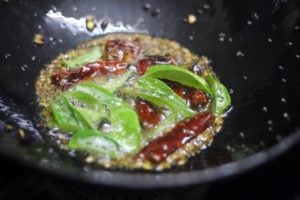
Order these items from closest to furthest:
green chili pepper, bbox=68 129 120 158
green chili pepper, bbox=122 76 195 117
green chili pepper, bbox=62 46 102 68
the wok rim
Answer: the wok rim
green chili pepper, bbox=68 129 120 158
green chili pepper, bbox=122 76 195 117
green chili pepper, bbox=62 46 102 68

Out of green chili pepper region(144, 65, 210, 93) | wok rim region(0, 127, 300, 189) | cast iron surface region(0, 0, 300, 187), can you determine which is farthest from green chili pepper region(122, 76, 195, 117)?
wok rim region(0, 127, 300, 189)

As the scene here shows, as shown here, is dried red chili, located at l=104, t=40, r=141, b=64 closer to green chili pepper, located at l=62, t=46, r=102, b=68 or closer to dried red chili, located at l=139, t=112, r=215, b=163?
green chili pepper, located at l=62, t=46, r=102, b=68

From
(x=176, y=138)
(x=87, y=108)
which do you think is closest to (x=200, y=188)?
(x=176, y=138)

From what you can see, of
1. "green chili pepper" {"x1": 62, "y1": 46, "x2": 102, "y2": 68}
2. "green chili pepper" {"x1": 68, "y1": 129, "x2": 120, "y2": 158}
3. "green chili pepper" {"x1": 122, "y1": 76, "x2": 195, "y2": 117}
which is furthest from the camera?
"green chili pepper" {"x1": 62, "y1": 46, "x2": 102, "y2": 68}

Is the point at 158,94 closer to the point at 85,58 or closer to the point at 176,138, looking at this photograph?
the point at 176,138

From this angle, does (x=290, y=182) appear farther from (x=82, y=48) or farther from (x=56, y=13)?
(x=56, y=13)

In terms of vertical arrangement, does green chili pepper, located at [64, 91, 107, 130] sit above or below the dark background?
above

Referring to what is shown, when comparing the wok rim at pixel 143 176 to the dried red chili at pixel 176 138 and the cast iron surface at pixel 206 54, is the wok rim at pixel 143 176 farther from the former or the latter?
the dried red chili at pixel 176 138

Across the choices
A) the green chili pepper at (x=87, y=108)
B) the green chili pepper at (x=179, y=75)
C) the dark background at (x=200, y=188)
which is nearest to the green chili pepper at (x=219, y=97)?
the green chili pepper at (x=179, y=75)
